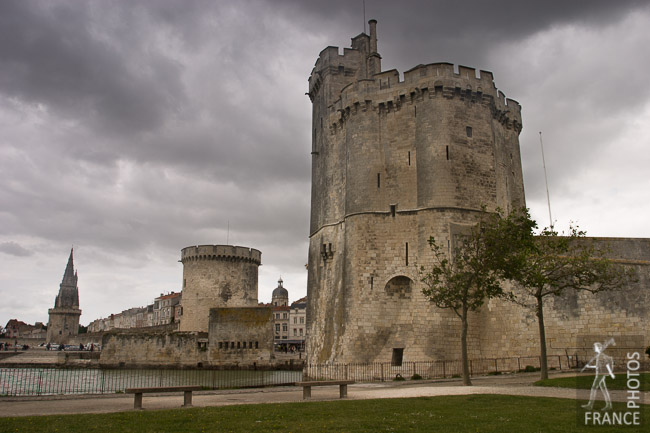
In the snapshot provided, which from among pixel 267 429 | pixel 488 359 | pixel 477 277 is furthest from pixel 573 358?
pixel 267 429

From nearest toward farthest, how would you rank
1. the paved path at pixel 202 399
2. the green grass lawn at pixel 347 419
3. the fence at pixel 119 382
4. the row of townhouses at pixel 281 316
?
the green grass lawn at pixel 347 419 → the paved path at pixel 202 399 → the fence at pixel 119 382 → the row of townhouses at pixel 281 316

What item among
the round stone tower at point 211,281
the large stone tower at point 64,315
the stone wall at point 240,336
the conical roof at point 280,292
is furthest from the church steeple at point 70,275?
the stone wall at point 240,336

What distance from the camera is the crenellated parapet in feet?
92.2

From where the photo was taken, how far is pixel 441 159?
27.4 m

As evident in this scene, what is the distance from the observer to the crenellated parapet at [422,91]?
92.2 feet

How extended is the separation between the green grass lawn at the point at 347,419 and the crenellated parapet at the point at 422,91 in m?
18.3

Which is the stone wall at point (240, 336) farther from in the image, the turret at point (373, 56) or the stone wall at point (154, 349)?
the turret at point (373, 56)

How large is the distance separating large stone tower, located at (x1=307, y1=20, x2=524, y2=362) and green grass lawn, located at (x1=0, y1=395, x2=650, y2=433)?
1286cm

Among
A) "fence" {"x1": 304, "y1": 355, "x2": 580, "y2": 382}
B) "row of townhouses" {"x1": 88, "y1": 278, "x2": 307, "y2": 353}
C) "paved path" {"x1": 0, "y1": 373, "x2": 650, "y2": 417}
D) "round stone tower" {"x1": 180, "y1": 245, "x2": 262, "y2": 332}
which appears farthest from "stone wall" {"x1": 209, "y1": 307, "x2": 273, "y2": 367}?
"row of townhouses" {"x1": 88, "y1": 278, "x2": 307, "y2": 353}

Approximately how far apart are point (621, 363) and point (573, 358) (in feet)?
6.24

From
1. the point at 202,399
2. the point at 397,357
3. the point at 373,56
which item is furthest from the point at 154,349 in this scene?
the point at 202,399

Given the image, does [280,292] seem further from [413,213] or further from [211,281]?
[413,213]

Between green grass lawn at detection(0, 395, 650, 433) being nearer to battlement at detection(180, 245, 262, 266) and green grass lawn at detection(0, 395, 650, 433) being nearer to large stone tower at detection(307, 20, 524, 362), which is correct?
large stone tower at detection(307, 20, 524, 362)

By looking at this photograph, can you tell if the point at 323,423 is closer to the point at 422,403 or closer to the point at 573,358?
the point at 422,403
